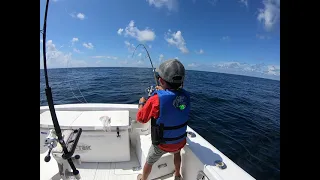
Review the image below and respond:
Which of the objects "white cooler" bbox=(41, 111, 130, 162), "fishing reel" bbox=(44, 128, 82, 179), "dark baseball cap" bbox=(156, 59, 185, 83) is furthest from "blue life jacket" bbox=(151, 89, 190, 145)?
"white cooler" bbox=(41, 111, 130, 162)

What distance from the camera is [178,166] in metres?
2.26

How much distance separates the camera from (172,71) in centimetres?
180

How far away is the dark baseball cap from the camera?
5.92 ft

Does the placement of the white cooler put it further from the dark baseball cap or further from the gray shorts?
the dark baseball cap

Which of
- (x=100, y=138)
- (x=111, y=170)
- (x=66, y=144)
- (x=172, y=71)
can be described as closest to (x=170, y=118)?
(x=172, y=71)

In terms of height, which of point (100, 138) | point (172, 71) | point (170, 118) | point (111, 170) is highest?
point (172, 71)

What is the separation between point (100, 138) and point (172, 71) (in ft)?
5.57

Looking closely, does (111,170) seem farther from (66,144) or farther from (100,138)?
(66,144)

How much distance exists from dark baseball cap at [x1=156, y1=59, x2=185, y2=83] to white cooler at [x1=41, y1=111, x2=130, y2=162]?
48.4 inches
